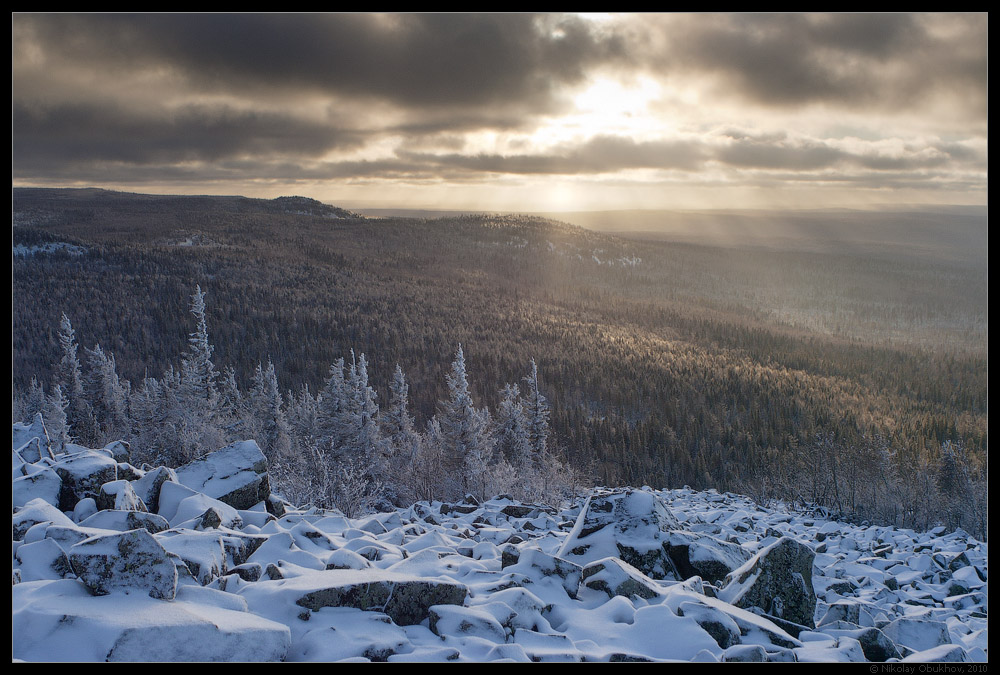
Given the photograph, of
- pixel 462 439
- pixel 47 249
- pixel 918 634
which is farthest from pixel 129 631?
pixel 47 249

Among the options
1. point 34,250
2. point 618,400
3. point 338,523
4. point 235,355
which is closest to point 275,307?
point 235,355

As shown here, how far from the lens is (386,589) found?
6656mm

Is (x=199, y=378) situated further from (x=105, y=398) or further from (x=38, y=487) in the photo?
(x=38, y=487)

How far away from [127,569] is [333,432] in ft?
120

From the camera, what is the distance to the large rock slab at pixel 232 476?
11.8 m

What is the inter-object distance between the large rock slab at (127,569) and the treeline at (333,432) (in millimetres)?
27118

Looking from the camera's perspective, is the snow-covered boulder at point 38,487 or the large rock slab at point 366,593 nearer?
the large rock slab at point 366,593

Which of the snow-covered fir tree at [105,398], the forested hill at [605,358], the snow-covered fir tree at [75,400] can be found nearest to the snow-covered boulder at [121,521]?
the snow-covered fir tree at [75,400]

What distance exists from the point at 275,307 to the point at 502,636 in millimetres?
138093

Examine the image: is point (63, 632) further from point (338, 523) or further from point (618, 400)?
point (618, 400)

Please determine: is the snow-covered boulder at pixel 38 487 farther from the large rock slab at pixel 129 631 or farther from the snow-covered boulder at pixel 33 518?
the large rock slab at pixel 129 631

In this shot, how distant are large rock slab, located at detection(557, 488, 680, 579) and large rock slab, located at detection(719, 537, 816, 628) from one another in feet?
5.77

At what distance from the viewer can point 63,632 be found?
481cm

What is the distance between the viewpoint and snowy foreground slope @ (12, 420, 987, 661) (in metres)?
5.38
